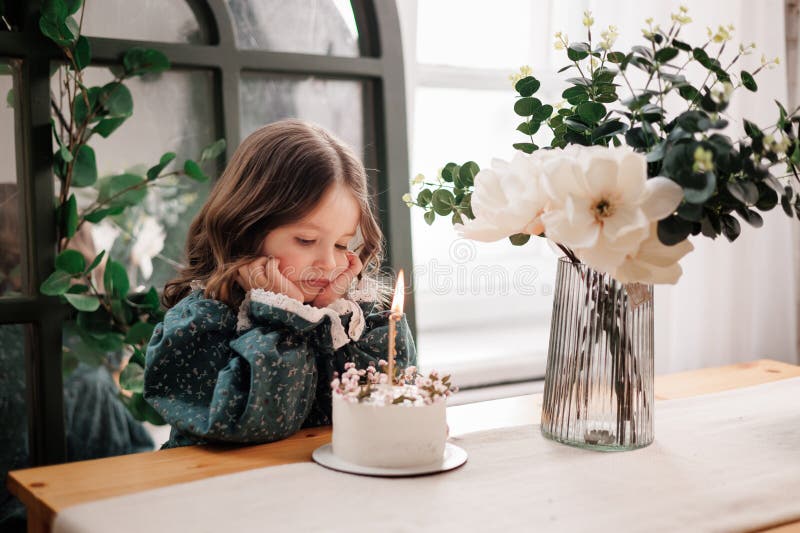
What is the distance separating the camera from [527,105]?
116 cm

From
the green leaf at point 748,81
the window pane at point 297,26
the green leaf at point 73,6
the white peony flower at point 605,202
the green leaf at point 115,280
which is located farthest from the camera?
the window pane at point 297,26

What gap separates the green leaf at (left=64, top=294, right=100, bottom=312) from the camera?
141 centimetres

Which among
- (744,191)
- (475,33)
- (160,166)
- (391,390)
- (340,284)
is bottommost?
(391,390)

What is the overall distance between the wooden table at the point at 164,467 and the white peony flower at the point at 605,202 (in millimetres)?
337

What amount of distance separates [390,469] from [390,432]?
4 cm

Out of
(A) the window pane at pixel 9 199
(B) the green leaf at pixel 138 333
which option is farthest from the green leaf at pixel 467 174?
(A) the window pane at pixel 9 199

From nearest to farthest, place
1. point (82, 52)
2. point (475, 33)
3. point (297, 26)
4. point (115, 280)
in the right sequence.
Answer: point (82, 52) < point (115, 280) < point (297, 26) < point (475, 33)

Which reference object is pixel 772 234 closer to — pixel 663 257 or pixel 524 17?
pixel 524 17

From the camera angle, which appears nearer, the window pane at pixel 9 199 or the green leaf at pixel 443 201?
the green leaf at pixel 443 201

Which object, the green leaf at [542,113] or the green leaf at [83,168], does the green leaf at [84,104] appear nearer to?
the green leaf at [83,168]

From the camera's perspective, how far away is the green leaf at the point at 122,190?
1.49 m

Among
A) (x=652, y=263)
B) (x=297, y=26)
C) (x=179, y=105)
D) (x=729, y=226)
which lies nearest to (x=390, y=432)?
(x=652, y=263)

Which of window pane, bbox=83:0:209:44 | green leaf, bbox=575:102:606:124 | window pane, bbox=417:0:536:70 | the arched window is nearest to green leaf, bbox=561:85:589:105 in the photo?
green leaf, bbox=575:102:606:124

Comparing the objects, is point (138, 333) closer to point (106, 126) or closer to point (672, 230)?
point (106, 126)
